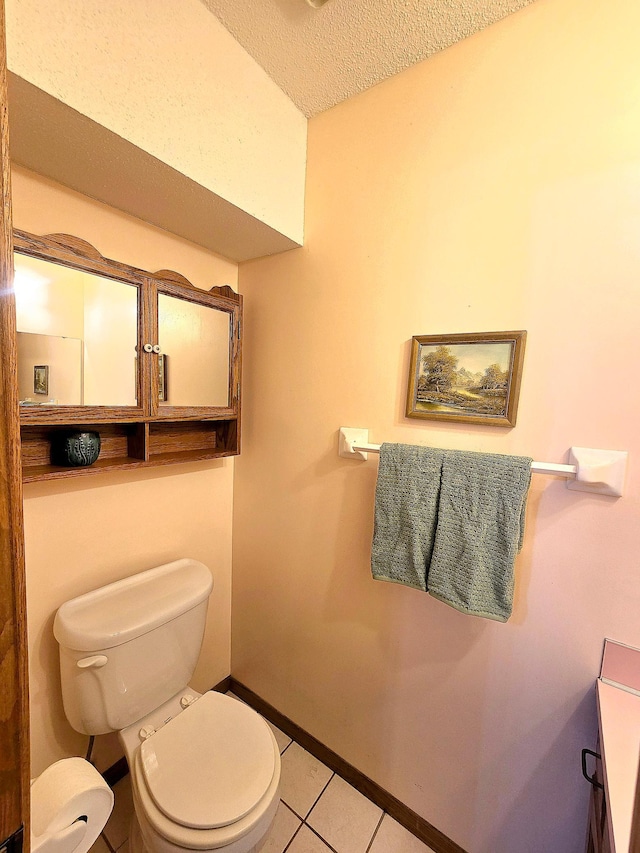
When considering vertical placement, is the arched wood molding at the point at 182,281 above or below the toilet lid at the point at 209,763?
above

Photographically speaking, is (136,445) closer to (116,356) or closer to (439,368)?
(116,356)

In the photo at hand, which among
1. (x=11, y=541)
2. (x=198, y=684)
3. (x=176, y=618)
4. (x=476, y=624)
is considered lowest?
(x=198, y=684)

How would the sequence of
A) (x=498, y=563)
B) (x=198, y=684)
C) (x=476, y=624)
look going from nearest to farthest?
1. (x=498, y=563)
2. (x=476, y=624)
3. (x=198, y=684)

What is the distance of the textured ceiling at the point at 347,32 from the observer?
0.85m

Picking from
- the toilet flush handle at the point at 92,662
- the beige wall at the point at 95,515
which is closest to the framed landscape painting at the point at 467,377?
the beige wall at the point at 95,515

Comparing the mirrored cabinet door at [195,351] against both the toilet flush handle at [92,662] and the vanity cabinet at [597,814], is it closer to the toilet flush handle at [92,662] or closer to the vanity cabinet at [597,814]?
the toilet flush handle at [92,662]

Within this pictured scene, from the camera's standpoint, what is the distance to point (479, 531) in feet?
2.86

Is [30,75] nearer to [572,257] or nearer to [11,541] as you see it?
[11,541]

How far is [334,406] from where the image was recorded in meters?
1.21

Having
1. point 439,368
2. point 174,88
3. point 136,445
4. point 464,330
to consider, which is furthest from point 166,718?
point 174,88

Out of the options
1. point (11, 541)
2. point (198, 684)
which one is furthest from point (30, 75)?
point (198, 684)

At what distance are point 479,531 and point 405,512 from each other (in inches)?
8.0

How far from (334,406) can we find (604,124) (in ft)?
3.24

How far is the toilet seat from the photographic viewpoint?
81 cm
